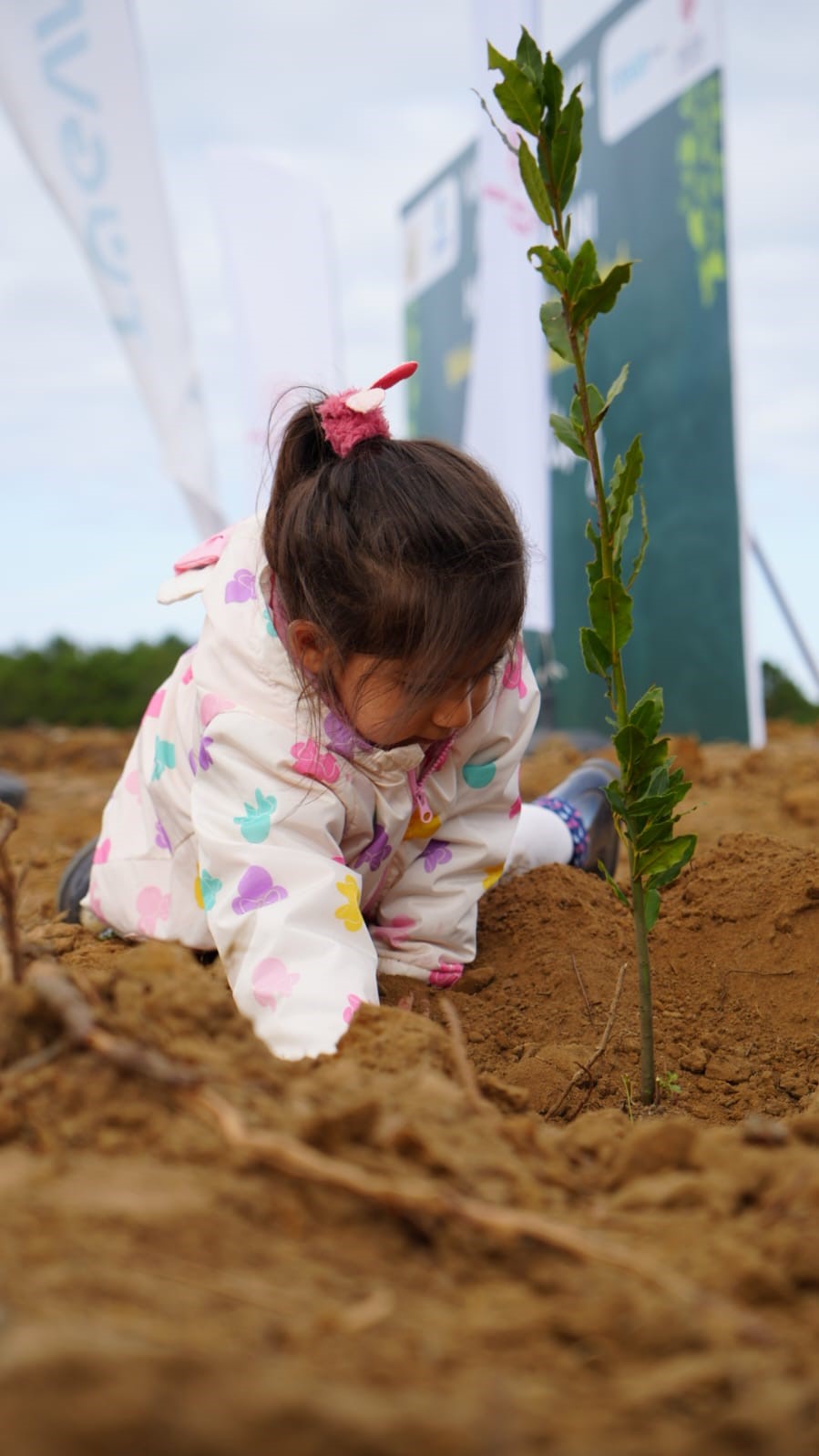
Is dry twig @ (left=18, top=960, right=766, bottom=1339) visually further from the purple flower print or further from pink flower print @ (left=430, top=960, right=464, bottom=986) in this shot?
pink flower print @ (left=430, top=960, right=464, bottom=986)

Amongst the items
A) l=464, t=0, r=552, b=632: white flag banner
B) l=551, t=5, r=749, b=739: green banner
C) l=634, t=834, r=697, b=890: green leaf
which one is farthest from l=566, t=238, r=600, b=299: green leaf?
l=551, t=5, r=749, b=739: green banner

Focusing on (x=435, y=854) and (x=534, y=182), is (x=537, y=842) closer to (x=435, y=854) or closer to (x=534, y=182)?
(x=435, y=854)

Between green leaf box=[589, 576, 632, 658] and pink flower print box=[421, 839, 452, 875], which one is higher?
green leaf box=[589, 576, 632, 658]

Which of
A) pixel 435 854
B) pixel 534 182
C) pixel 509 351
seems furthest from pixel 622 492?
pixel 509 351

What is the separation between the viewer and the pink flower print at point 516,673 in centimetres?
241

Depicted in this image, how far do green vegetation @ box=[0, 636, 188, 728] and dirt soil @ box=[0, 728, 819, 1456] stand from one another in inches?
334

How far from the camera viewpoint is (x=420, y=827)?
2422mm

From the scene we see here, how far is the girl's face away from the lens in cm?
197

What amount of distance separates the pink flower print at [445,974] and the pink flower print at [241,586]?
75 centimetres

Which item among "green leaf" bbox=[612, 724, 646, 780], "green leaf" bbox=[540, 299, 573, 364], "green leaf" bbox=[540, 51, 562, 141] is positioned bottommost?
"green leaf" bbox=[612, 724, 646, 780]

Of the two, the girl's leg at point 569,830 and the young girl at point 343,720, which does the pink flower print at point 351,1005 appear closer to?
the young girl at point 343,720

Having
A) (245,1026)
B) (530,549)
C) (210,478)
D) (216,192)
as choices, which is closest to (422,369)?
(216,192)

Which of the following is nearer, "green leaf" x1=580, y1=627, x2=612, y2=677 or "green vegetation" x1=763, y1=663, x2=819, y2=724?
"green leaf" x1=580, y1=627, x2=612, y2=677

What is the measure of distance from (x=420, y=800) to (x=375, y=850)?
0.12 metres
